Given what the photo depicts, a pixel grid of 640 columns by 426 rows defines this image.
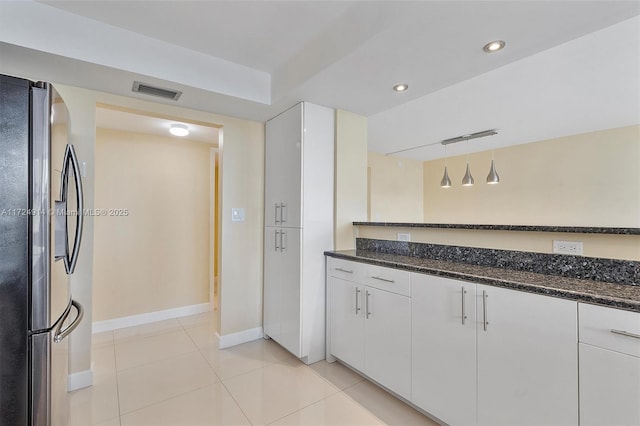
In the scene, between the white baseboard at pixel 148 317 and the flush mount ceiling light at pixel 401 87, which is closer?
the flush mount ceiling light at pixel 401 87

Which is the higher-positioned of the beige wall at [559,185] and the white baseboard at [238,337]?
the beige wall at [559,185]

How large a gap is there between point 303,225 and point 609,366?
1911mm

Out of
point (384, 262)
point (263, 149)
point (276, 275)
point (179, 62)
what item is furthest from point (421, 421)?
point (179, 62)

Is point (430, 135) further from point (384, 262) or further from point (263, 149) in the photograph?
point (384, 262)

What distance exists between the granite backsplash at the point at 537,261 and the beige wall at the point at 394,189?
2.98 meters

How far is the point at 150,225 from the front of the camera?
137 inches

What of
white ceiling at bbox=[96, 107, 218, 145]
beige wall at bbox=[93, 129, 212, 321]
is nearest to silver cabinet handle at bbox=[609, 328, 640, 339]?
white ceiling at bbox=[96, 107, 218, 145]

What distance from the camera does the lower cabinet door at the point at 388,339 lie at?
1.84 meters

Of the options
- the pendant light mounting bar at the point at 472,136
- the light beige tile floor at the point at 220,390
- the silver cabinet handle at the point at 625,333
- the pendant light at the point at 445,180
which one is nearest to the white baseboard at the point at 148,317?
the light beige tile floor at the point at 220,390

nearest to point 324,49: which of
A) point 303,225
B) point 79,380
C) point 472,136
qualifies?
point 303,225

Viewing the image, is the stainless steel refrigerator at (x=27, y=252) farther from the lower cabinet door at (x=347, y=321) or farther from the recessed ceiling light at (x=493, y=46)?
the recessed ceiling light at (x=493, y=46)

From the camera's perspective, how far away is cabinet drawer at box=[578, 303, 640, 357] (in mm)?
1056

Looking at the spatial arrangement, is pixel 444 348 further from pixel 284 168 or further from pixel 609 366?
pixel 284 168

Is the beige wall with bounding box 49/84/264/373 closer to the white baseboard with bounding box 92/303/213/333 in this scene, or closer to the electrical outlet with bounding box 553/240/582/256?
the white baseboard with bounding box 92/303/213/333
